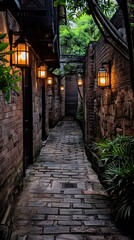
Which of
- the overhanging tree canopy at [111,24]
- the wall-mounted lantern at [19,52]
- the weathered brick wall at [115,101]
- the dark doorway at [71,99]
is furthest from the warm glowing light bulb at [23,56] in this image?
the dark doorway at [71,99]

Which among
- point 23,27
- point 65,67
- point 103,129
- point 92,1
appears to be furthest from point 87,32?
point 92,1

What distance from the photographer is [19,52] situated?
14.4 feet

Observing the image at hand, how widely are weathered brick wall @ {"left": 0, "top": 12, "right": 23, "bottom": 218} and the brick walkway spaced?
0.39 meters

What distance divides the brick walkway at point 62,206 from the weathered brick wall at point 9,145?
0.39 m

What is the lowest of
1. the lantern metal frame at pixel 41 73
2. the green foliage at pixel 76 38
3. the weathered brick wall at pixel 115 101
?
the weathered brick wall at pixel 115 101

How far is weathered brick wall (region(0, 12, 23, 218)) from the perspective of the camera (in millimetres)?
3583

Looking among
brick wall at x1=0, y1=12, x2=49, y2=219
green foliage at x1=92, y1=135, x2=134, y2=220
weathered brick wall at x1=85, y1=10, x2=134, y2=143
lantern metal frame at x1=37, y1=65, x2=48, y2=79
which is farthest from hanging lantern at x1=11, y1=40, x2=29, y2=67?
lantern metal frame at x1=37, y1=65, x2=48, y2=79

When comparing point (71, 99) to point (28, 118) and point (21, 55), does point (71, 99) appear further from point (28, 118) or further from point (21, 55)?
point (21, 55)

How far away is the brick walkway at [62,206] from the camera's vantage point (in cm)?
331

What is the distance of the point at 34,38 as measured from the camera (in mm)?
5984

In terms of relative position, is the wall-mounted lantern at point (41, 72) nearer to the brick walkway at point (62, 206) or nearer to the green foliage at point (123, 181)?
the brick walkway at point (62, 206)

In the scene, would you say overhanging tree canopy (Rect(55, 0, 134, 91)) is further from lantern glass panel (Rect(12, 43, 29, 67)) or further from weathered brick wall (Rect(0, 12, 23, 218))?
weathered brick wall (Rect(0, 12, 23, 218))

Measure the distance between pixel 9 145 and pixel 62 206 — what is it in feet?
4.55

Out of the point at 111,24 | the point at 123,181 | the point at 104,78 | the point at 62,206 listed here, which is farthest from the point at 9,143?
the point at 104,78
